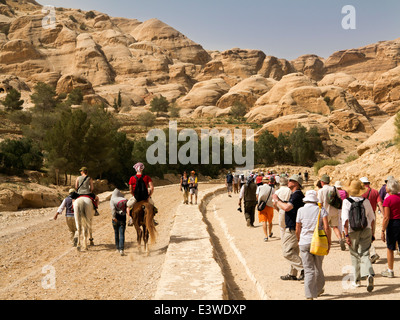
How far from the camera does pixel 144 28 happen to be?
15062cm

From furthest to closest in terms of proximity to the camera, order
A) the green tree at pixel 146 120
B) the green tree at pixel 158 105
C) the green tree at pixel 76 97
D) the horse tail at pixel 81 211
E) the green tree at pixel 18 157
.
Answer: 1. the green tree at pixel 158 105
2. the green tree at pixel 76 97
3. the green tree at pixel 146 120
4. the green tree at pixel 18 157
5. the horse tail at pixel 81 211

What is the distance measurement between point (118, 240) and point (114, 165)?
25295 mm

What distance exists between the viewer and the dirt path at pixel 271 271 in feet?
18.8

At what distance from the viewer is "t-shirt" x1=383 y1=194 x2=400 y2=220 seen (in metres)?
6.00

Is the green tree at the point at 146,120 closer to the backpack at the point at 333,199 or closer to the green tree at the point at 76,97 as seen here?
the green tree at the point at 76,97

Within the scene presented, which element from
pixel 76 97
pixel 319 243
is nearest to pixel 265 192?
pixel 319 243

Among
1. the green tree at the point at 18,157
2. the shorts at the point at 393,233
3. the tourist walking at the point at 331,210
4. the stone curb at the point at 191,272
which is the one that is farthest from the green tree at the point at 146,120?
the shorts at the point at 393,233

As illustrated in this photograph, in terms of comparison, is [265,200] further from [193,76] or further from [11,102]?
[193,76]

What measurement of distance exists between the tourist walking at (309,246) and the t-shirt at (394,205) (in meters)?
1.43

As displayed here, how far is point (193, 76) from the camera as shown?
127188 mm

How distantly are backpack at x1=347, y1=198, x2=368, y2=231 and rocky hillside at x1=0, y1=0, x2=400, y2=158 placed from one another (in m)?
43.7

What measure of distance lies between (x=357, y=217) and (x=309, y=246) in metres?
1.13

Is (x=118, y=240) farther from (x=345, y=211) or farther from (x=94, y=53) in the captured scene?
(x=94, y=53)
